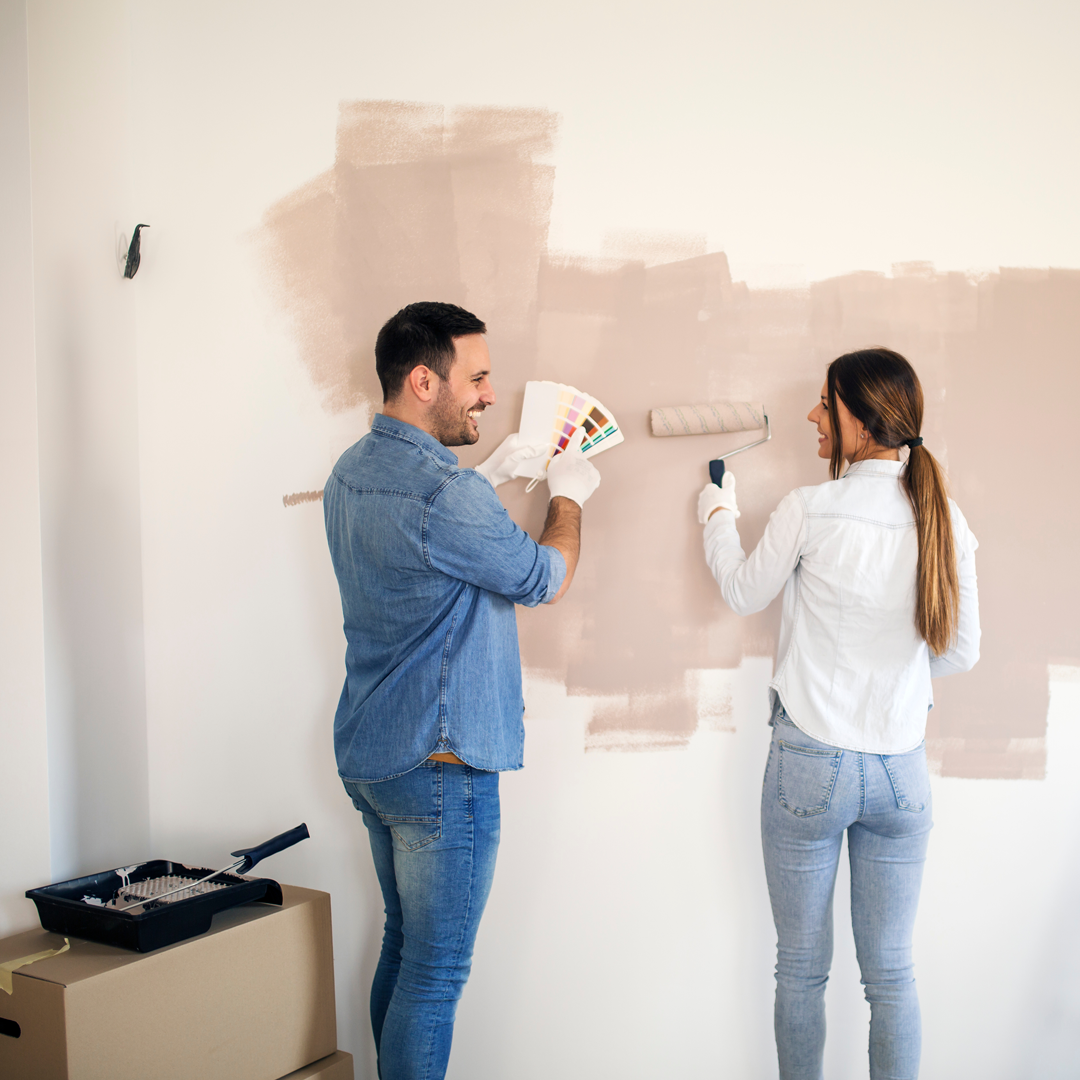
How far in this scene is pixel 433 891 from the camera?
1252 mm

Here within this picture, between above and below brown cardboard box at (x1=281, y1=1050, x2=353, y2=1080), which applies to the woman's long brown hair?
above

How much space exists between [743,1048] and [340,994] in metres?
0.87

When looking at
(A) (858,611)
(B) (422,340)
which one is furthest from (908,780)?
(B) (422,340)

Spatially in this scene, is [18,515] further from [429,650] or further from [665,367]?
[665,367]

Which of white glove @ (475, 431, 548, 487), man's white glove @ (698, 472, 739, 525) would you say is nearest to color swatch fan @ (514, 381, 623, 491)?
white glove @ (475, 431, 548, 487)

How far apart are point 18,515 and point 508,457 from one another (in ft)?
3.01

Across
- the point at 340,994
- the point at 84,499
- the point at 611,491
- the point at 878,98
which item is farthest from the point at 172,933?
the point at 878,98

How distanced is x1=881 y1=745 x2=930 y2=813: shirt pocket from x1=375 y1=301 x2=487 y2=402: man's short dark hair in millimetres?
1003

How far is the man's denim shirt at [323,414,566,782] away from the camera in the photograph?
1.23 meters

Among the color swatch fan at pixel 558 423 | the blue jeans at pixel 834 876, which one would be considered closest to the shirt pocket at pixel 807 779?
the blue jeans at pixel 834 876

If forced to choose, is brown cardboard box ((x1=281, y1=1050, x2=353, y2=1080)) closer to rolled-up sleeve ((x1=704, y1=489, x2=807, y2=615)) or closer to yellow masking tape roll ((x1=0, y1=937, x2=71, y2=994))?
yellow masking tape roll ((x1=0, y1=937, x2=71, y2=994))

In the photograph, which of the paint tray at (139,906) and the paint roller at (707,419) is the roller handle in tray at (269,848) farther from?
the paint roller at (707,419)

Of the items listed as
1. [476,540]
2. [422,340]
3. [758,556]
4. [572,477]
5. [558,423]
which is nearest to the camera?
[476,540]

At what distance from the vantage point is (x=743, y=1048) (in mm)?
1669
